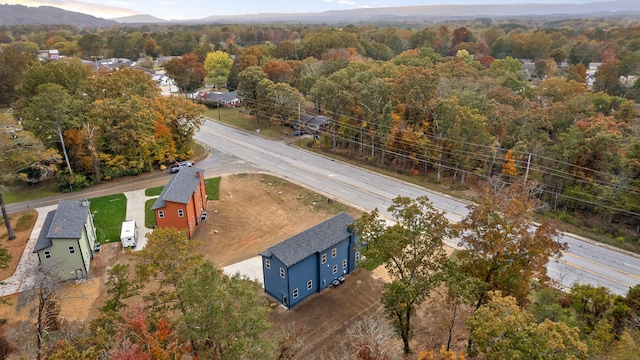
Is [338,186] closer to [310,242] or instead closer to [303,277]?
[310,242]

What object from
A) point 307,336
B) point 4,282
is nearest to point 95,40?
point 4,282

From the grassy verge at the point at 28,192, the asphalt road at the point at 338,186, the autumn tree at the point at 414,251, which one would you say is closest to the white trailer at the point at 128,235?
the asphalt road at the point at 338,186

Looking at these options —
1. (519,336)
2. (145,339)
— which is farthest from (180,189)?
(519,336)

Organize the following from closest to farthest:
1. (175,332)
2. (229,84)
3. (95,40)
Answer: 1. (175,332)
2. (229,84)
3. (95,40)

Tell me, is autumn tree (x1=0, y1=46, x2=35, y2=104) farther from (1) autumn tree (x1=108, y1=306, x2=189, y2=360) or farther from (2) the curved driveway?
(1) autumn tree (x1=108, y1=306, x2=189, y2=360)

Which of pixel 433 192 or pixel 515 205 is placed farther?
pixel 433 192

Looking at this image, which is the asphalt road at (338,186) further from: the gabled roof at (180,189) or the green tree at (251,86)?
the gabled roof at (180,189)

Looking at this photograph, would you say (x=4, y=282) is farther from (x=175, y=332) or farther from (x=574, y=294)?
(x=574, y=294)
